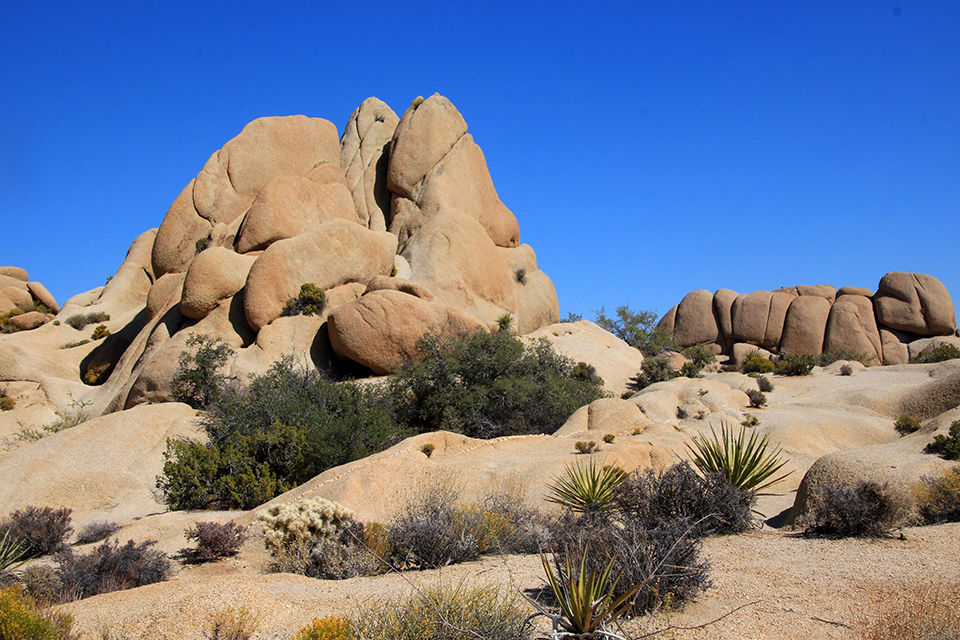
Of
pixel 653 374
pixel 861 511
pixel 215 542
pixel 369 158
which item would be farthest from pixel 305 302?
pixel 861 511

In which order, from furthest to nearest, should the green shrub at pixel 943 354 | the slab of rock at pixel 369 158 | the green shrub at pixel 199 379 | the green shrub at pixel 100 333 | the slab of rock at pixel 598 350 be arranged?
the slab of rock at pixel 369 158 < the green shrub at pixel 100 333 < the green shrub at pixel 943 354 < the slab of rock at pixel 598 350 < the green shrub at pixel 199 379

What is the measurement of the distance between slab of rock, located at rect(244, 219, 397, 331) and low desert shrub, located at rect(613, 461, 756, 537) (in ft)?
65.0

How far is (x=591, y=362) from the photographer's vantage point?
90.6 feet

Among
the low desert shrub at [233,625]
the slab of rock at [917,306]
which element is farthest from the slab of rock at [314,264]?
the slab of rock at [917,306]

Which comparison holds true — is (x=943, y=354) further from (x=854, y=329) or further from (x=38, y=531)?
(x=38, y=531)

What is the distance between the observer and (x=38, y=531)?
939 centimetres

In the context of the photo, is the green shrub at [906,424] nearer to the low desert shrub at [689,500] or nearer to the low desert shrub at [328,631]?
the low desert shrub at [689,500]

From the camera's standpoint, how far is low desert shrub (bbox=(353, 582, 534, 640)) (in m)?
4.12

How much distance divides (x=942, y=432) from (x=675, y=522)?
8938 mm

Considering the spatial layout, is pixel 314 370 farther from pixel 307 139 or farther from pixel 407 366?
pixel 307 139

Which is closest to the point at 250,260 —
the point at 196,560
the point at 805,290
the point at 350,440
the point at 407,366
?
the point at 407,366

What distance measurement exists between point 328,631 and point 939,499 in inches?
306

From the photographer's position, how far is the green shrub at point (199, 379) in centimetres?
2011

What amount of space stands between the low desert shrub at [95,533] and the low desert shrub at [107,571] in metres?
2.44
